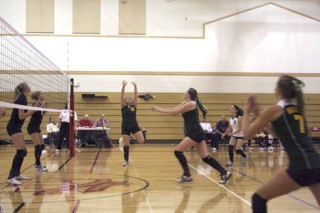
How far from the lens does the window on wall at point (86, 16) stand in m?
20.8

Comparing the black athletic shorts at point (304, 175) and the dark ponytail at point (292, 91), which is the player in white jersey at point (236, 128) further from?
Result: the black athletic shorts at point (304, 175)

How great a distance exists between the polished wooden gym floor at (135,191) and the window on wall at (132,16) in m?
11.5

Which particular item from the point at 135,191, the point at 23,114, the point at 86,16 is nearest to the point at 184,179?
the point at 135,191

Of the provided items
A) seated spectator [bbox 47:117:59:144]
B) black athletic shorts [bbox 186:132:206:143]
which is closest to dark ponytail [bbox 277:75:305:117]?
black athletic shorts [bbox 186:132:206:143]

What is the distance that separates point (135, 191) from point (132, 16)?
1534cm

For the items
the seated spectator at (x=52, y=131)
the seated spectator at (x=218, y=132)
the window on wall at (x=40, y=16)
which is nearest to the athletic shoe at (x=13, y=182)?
the seated spectator at (x=52, y=131)

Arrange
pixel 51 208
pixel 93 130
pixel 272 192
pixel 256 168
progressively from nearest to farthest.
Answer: pixel 272 192 < pixel 51 208 < pixel 256 168 < pixel 93 130

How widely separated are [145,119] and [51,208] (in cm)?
1501

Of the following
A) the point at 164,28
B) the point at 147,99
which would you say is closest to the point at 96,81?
the point at 147,99

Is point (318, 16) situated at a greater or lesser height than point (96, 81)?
greater

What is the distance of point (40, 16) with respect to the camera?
20609mm

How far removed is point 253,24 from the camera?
21.6 meters

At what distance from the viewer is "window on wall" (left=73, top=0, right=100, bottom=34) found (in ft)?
68.2

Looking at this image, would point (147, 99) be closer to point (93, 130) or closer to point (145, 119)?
point (145, 119)
